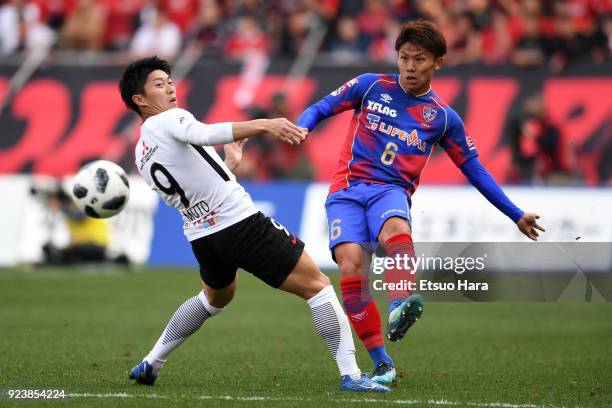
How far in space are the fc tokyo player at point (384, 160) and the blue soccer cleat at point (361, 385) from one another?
1.19 feet

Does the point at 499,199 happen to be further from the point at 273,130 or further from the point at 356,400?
the point at 273,130

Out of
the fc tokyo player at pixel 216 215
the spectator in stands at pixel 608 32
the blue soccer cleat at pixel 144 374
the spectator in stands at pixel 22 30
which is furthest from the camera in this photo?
the spectator in stands at pixel 22 30

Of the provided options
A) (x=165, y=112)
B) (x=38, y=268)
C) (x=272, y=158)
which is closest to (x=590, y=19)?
(x=272, y=158)

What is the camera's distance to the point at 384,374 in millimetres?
8164

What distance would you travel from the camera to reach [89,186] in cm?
900

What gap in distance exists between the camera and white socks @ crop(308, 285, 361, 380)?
7676mm

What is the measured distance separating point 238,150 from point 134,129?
47.2 feet

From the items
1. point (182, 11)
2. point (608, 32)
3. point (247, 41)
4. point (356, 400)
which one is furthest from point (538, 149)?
point (356, 400)

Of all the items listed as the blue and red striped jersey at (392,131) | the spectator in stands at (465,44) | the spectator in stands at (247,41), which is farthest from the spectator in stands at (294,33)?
the blue and red striped jersey at (392,131)

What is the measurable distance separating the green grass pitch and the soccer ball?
4.15ft

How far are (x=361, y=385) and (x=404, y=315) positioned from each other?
73 cm

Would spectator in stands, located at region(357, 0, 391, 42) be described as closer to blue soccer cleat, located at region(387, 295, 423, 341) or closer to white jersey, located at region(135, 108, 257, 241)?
white jersey, located at region(135, 108, 257, 241)

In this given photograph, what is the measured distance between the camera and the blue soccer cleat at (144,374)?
320 inches

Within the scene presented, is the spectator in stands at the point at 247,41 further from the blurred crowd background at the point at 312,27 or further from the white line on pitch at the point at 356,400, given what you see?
the white line on pitch at the point at 356,400
